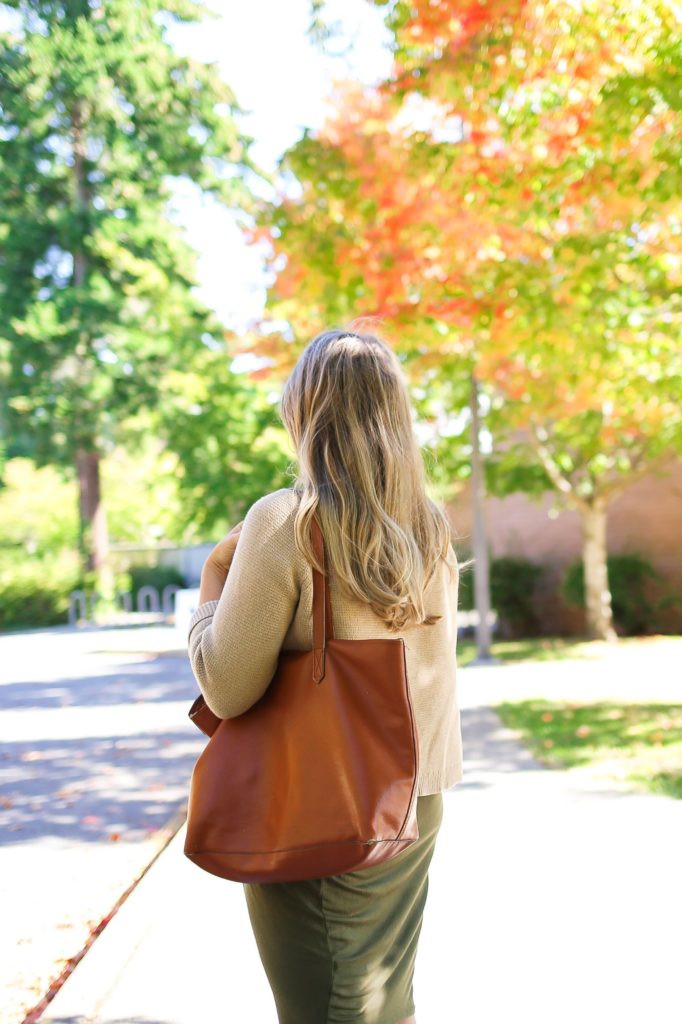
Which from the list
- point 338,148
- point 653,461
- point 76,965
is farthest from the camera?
point 653,461

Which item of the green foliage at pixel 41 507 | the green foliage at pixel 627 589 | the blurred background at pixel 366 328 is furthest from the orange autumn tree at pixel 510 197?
the green foliage at pixel 41 507

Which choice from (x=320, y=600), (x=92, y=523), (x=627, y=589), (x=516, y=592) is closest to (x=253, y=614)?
(x=320, y=600)

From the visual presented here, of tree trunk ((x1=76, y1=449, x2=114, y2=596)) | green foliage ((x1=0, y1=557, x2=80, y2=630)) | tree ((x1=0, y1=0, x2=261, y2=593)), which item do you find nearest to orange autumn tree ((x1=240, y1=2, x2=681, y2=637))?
tree ((x1=0, y1=0, x2=261, y2=593))

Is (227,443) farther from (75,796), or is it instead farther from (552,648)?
(75,796)

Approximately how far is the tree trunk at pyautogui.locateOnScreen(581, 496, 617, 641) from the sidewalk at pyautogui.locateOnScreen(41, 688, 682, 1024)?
11.5m

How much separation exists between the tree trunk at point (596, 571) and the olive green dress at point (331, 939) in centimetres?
1580

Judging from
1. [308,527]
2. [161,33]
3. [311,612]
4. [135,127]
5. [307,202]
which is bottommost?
[311,612]

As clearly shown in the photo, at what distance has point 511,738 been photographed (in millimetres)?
8914

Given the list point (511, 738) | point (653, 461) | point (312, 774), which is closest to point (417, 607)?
point (312, 774)

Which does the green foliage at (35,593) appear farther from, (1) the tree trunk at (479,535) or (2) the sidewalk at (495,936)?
(2) the sidewalk at (495,936)

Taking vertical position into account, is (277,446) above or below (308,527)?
above

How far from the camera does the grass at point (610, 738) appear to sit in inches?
291

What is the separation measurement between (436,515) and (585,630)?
1871 centimetres

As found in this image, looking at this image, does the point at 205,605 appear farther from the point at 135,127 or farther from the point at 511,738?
the point at 135,127
